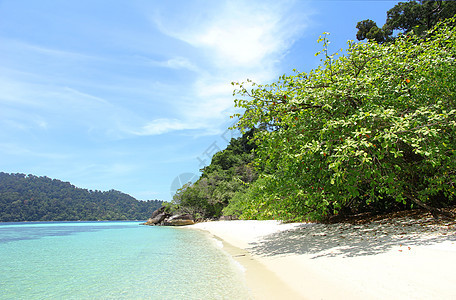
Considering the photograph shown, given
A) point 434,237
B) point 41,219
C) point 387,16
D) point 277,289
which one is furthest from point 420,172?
point 41,219

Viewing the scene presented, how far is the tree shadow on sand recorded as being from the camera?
7.49 metres

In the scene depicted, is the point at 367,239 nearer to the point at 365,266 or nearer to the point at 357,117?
the point at 365,266

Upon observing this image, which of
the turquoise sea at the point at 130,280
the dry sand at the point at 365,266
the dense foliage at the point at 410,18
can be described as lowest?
the turquoise sea at the point at 130,280

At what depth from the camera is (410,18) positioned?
3628 centimetres

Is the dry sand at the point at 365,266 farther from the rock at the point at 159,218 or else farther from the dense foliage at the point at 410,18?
the rock at the point at 159,218

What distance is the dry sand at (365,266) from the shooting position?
190 inches

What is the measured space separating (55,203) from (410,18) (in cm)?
17181

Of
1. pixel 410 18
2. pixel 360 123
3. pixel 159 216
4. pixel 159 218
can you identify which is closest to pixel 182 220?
pixel 159 218

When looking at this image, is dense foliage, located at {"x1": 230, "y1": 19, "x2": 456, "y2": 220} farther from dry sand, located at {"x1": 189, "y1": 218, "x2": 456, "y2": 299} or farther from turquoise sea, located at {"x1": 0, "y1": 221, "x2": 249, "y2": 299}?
turquoise sea, located at {"x1": 0, "y1": 221, "x2": 249, "y2": 299}

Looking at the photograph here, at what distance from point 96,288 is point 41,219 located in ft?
530

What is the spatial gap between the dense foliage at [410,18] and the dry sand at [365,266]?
3437 cm

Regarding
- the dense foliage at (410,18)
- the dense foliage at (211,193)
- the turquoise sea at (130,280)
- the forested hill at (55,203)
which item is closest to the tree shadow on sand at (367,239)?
the turquoise sea at (130,280)

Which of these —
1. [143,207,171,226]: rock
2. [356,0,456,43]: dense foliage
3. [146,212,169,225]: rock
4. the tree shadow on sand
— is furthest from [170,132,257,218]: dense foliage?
the tree shadow on sand

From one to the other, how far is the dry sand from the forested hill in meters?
162
